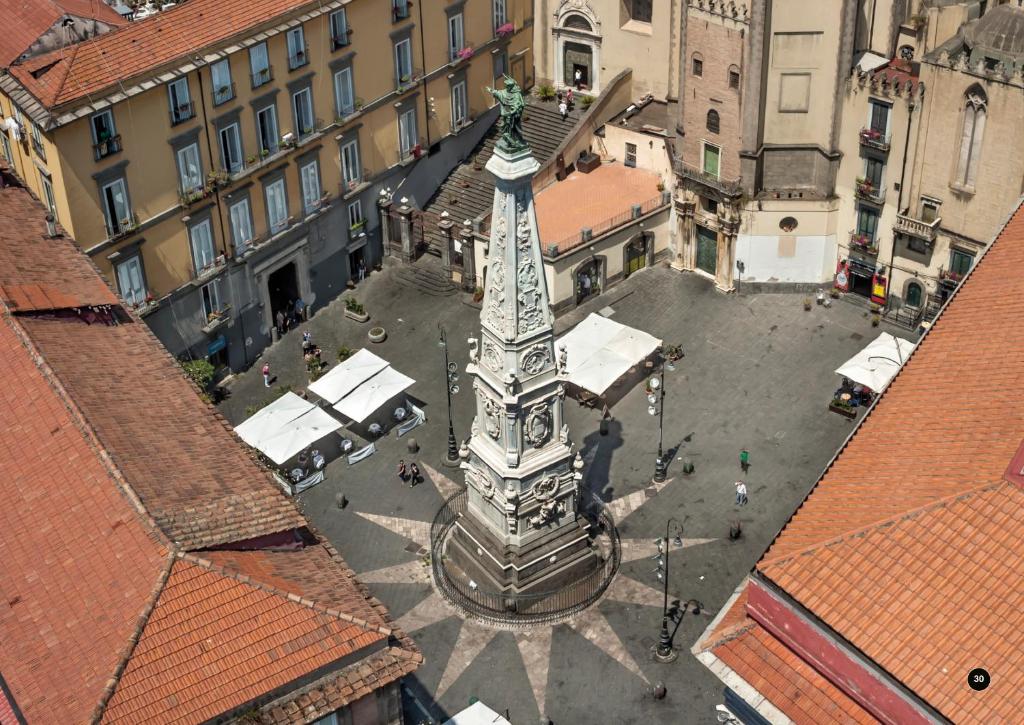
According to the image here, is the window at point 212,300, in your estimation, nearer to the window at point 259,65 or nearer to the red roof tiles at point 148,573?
the window at point 259,65

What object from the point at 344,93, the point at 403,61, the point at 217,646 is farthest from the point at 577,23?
the point at 217,646

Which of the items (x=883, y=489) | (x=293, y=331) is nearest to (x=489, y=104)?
(x=293, y=331)

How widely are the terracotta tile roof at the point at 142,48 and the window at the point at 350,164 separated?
10.5m

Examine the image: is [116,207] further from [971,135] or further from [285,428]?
[971,135]

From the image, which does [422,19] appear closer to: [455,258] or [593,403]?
[455,258]

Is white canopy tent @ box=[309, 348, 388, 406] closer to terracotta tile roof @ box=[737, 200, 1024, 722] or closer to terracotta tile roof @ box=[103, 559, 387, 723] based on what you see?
terracotta tile roof @ box=[737, 200, 1024, 722]

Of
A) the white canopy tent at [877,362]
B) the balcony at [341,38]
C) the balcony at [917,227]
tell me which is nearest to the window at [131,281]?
the balcony at [341,38]

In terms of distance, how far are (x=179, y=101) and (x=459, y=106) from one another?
25.2 m

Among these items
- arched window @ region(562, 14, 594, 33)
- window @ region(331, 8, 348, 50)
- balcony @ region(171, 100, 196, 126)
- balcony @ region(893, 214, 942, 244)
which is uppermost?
window @ region(331, 8, 348, 50)

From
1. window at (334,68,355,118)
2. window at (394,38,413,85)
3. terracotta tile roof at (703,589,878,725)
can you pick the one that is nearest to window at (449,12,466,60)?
window at (394,38,413,85)

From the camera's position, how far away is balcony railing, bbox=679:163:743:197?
96.1 m

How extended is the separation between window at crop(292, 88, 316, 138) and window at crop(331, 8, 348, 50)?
3.46 meters

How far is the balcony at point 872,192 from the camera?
9381cm

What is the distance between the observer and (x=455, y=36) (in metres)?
103
